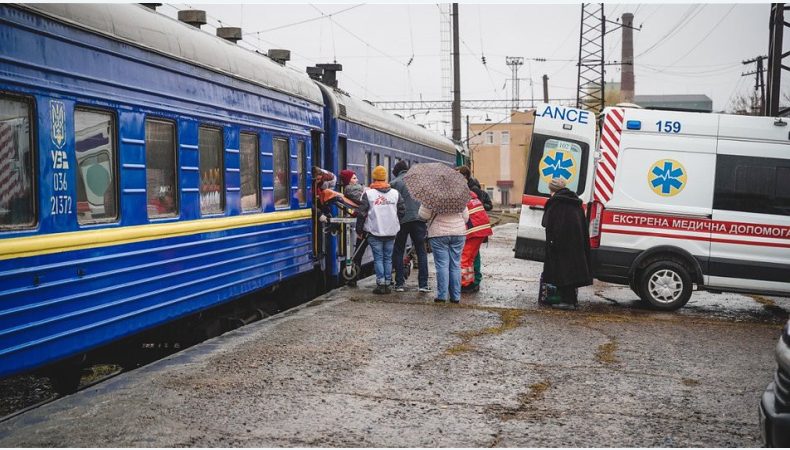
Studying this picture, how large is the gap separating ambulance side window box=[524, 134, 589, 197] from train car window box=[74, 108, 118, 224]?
6411 mm

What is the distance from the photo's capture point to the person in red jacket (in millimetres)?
11812

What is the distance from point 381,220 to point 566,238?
2.46 m

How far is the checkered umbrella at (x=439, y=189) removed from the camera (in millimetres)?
10484

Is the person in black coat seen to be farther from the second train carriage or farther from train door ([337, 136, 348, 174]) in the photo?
train door ([337, 136, 348, 174])

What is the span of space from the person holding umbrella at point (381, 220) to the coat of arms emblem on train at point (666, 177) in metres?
3.34

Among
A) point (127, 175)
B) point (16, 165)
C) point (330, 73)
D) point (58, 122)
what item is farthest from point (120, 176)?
point (330, 73)

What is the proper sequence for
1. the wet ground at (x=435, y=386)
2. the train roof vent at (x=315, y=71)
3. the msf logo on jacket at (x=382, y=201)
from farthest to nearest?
1. the train roof vent at (x=315, y=71)
2. the msf logo on jacket at (x=382, y=201)
3. the wet ground at (x=435, y=386)

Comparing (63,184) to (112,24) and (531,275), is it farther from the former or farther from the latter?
(531,275)

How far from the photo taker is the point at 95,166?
645cm

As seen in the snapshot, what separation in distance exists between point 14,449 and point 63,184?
2006mm

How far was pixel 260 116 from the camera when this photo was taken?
32.9 feet

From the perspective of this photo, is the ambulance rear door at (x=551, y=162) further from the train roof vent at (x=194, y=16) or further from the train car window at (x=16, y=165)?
the train car window at (x=16, y=165)

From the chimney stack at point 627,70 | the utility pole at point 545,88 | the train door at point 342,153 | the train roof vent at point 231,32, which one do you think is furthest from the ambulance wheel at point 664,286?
the chimney stack at point 627,70

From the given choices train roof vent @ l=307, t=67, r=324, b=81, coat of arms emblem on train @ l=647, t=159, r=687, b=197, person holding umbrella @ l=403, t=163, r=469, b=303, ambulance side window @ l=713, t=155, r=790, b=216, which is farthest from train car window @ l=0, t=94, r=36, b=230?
train roof vent @ l=307, t=67, r=324, b=81
